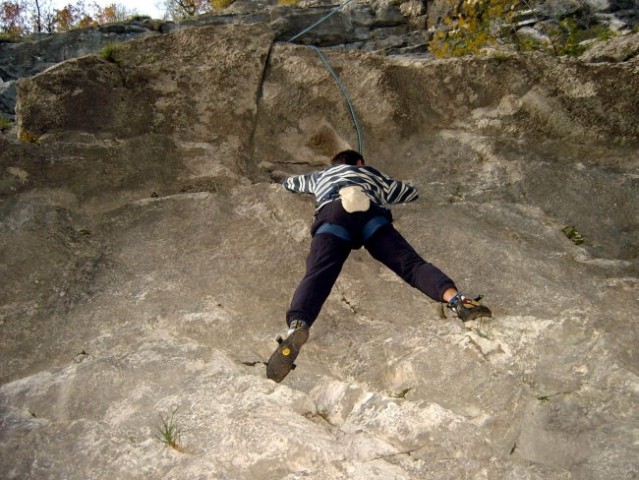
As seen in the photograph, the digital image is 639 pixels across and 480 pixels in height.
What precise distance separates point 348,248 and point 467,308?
0.98 metres

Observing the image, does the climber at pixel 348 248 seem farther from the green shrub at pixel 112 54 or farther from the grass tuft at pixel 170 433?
the green shrub at pixel 112 54

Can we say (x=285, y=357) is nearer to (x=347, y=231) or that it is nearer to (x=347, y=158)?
(x=347, y=231)

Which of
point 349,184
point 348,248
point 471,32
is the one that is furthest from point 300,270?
point 471,32

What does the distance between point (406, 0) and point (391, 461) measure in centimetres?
1155

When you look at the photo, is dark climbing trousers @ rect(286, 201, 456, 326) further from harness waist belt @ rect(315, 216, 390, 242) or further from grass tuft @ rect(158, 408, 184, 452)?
grass tuft @ rect(158, 408, 184, 452)

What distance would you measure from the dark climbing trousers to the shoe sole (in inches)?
5.3

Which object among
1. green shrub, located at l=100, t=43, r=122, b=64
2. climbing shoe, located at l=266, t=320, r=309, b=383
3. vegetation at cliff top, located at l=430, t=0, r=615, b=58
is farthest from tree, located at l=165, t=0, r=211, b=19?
climbing shoe, located at l=266, t=320, r=309, b=383

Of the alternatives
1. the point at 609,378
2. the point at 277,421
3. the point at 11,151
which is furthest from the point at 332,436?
the point at 11,151

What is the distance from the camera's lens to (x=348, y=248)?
427 centimetres

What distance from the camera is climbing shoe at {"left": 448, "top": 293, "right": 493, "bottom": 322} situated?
12.0 feet

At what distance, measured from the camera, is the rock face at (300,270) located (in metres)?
3.22

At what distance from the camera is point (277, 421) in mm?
3307

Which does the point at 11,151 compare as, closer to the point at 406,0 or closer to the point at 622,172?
the point at 622,172

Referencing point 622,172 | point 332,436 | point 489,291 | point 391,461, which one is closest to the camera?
point 391,461
